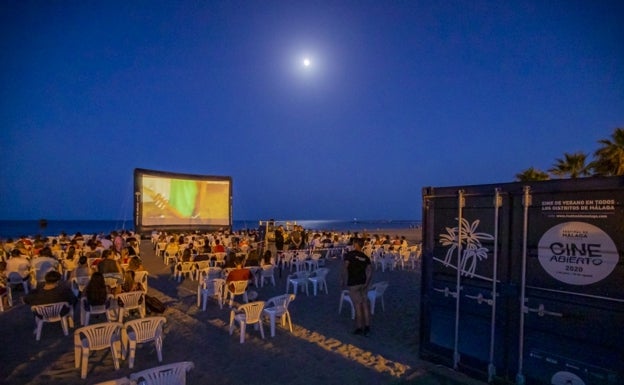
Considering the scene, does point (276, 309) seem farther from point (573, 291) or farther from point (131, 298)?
point (573, 291)

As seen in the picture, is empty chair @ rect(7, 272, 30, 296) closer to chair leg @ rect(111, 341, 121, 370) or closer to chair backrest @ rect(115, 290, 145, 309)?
chair backrest @ rect(115, 290, 145, 309)

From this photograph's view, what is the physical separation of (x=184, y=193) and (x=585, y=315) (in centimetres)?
2471

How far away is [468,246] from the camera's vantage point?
14.5 feet

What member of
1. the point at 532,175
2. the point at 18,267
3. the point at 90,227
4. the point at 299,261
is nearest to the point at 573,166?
the point at 532,175

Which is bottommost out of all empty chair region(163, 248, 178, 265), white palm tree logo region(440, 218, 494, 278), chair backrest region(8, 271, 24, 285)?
empty chair region(163, 248, 178, 265)

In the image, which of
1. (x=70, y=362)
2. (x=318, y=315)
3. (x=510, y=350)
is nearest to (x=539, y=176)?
(x=318, y=315)

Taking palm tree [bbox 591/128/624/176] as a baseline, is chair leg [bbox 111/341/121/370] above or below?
below

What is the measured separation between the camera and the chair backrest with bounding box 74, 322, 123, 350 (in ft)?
14.5

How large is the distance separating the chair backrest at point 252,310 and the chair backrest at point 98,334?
1.73m

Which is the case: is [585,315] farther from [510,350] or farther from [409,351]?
[409,351]

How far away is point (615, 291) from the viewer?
3.25 meters

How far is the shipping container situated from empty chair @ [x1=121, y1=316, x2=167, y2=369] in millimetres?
3486

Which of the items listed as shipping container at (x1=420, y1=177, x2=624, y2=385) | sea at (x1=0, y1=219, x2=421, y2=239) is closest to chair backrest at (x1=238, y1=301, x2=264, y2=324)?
shipping container at (x1=420, y1=177, x2=624, y2=385)

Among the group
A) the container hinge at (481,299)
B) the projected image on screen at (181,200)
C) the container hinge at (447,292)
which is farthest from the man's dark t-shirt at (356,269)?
the projected image on screen at (181,200)
